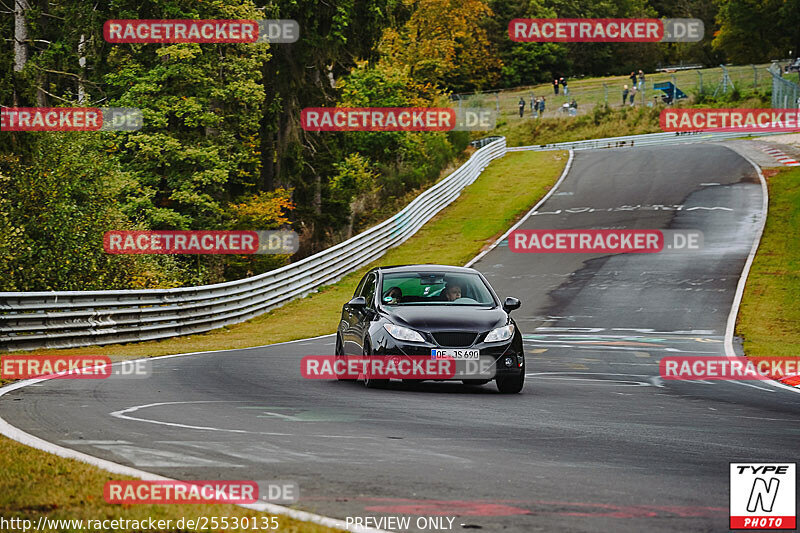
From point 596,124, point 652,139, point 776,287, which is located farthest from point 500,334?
point 596,124

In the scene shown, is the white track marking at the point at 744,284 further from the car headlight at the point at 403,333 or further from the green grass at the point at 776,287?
the car headlight at the point at 403,333

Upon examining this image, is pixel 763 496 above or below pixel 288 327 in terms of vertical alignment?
above

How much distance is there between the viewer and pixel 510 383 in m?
13.2

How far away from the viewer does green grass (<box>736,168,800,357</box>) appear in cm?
2178

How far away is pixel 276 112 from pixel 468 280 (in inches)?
1053

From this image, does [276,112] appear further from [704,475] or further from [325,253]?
[704,475]

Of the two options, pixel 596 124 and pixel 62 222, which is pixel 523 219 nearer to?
pixel 62 222

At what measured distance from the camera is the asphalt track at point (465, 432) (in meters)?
6.52

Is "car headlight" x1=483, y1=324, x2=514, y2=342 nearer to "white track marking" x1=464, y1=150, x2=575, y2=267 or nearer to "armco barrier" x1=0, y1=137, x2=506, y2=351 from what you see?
"armco barrier" x1=0, y1=137, x2=506, y2=351

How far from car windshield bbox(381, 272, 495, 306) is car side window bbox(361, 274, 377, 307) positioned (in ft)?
0.66

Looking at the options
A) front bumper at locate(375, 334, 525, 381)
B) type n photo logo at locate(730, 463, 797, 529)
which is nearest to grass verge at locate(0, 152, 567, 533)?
type n photo logo at locate(730, 463, 797, 529)

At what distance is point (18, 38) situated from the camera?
3488cm

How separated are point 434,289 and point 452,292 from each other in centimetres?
25

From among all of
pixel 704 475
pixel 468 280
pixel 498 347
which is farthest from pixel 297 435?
pixel 468 280
